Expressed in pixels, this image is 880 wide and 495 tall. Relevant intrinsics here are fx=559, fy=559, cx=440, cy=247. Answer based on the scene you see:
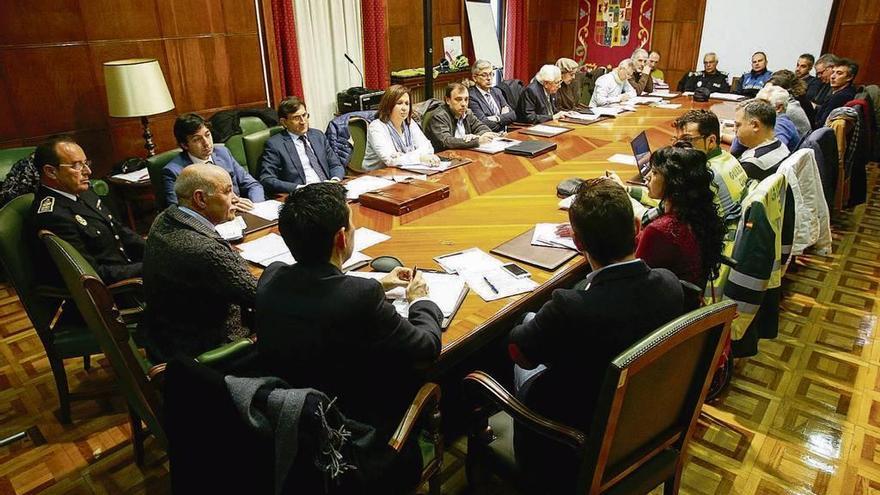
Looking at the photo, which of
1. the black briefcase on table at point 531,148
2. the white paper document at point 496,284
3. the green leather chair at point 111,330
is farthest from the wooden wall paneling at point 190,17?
the white paper document at point 496,284

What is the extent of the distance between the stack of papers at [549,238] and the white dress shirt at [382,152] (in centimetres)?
130

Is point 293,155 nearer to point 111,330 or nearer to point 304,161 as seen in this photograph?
point 304,161

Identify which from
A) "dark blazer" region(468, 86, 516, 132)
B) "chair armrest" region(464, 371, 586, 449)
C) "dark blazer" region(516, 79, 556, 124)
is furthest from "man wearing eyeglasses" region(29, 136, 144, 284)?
"dark blazer" region(516, 79, 556, 124)

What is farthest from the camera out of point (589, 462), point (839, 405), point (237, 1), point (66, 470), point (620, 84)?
point (620, 84)

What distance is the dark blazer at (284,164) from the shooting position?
3.24 m

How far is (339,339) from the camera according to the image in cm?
130

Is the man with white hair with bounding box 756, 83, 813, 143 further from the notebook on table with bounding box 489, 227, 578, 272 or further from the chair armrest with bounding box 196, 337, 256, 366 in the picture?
the chair armrest with bounding box 196, 337, 256, 366

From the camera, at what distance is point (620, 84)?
20.9 ft

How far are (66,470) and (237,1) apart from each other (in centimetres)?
411

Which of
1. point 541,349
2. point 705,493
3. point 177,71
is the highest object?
point 177,71

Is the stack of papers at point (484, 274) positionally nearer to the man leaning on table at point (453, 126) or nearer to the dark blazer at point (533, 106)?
the man leaning on table at point (453, 126)

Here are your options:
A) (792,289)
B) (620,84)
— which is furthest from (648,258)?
(620,84)

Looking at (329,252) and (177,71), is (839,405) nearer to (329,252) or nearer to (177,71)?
(329,252)

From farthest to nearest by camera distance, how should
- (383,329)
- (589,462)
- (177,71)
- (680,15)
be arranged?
(680,15) → (177,71) → (383,329) → (589,462)
